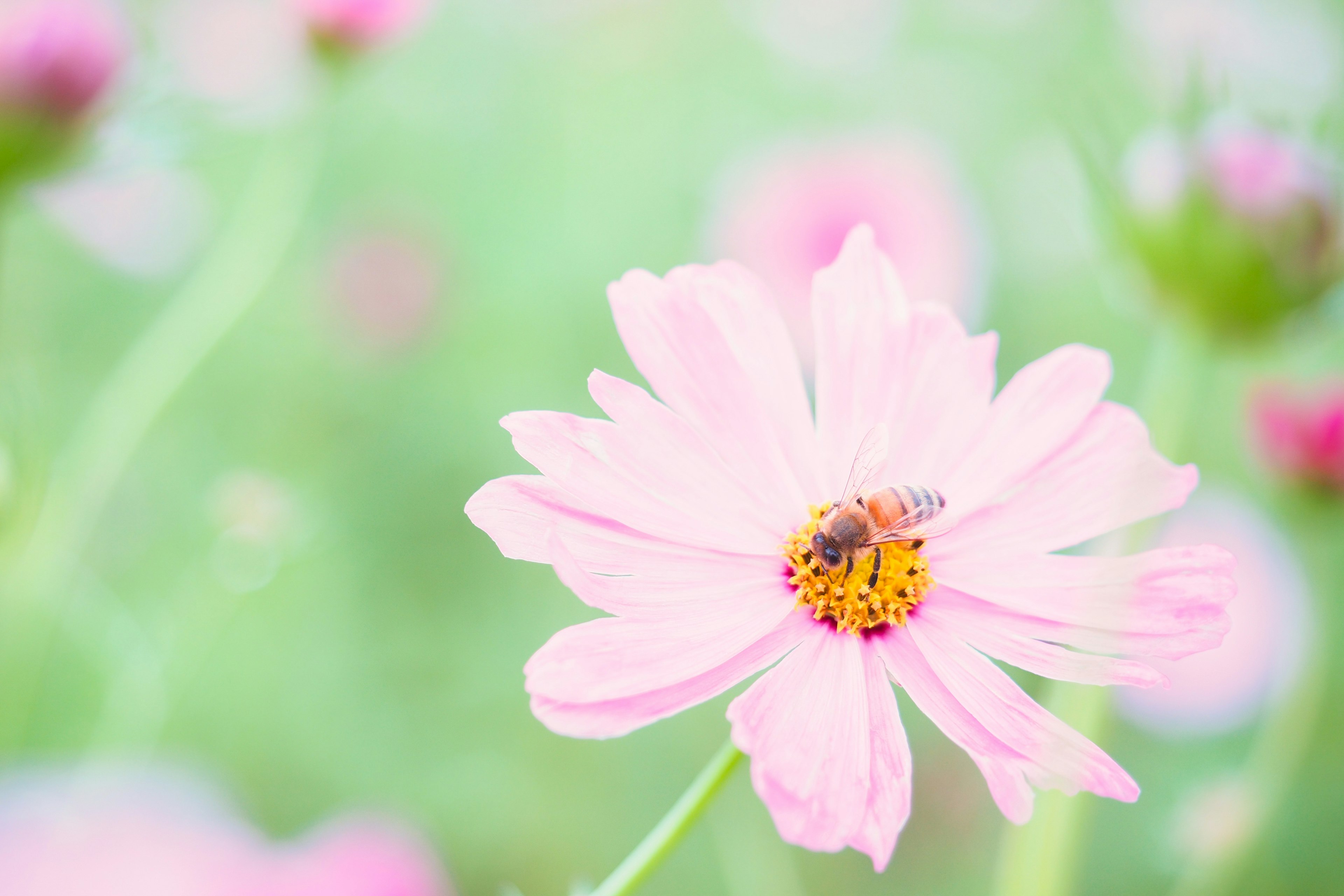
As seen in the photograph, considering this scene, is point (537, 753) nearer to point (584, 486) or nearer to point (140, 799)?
point (140, 799)

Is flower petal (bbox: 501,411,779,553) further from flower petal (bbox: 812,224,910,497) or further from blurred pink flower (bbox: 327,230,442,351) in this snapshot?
blurred pink flower (bbox: 327,230,442,351)

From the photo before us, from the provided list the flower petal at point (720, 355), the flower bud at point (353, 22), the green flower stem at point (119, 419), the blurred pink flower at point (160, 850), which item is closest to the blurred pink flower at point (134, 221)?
the green flower stem at point (119, 419)

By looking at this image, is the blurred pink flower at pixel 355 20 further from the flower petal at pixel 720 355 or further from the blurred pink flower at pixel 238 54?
the flower petal at pixel 720 355

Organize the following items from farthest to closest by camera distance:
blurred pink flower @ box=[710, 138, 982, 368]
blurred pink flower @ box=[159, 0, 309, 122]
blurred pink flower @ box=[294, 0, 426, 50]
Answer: blurred pink flower @ box=[710, 138, 982, 368] → blurred pink flower @ box=[159, 0, 309, 122] → blurred pink flower @ box=[294, 0, 426, 50]

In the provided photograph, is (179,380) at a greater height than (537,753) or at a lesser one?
greater

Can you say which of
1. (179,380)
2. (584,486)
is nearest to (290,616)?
(179,380)

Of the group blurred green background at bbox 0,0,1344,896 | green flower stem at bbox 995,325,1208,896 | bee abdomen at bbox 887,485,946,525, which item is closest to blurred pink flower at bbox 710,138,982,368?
blurred green background at bbox 0,0,1344,896

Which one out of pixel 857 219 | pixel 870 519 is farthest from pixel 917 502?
pixel 857 219
